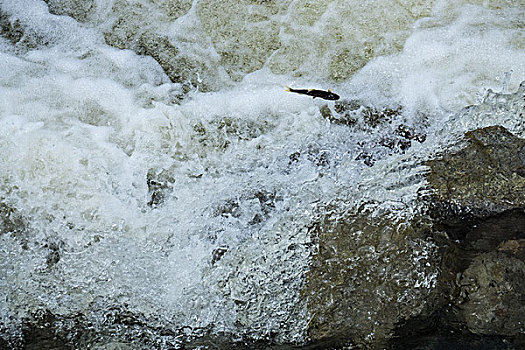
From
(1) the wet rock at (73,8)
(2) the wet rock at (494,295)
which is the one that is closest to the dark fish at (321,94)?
(2) the wet rock at (494,295)

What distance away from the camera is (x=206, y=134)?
3.76 m

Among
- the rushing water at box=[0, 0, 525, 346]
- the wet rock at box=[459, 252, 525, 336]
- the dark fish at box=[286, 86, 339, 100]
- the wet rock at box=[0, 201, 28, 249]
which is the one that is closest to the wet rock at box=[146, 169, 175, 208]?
the rushing water at box=[0, 0, 525, 346]

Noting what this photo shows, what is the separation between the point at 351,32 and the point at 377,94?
558 mm

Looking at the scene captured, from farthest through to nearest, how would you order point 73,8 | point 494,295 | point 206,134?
point 73,8, point 206,134, point 494,295

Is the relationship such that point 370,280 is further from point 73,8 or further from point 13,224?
point 73,8

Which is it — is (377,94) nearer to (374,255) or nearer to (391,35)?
(391,35)

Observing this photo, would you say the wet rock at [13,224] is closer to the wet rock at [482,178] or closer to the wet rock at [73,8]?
the wet rock at [73,8]

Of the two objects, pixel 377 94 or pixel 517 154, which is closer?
pixel 517 154

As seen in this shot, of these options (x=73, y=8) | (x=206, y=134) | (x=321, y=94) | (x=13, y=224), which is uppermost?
(x=73, y=8)

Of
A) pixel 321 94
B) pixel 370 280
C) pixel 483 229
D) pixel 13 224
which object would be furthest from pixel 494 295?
pixel 13 224

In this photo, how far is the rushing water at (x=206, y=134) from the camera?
306 centimetres

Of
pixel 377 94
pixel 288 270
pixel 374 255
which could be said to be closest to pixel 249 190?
pixel 288 270

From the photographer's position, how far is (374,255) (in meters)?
2.86

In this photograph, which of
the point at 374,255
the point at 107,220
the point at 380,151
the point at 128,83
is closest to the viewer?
the point at 374,255
